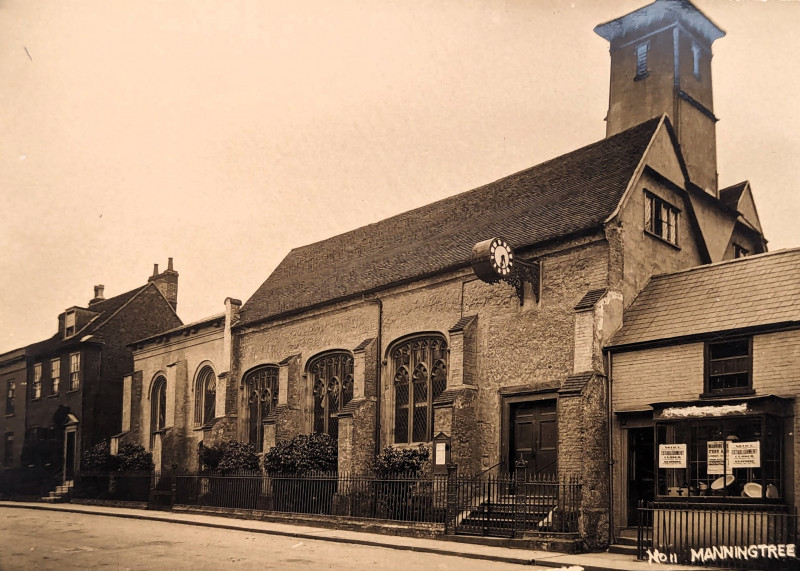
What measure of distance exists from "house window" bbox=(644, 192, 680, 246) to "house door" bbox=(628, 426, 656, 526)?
18.4ft

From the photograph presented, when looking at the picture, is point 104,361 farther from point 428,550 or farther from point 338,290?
point 428,550

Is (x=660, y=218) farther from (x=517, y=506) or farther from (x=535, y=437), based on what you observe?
(x=517, y=506)

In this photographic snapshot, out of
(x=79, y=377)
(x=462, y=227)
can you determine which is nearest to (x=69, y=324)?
(x=79, y=377)

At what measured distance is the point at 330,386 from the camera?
28.9 m

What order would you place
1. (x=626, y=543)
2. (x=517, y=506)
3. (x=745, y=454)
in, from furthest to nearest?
(x=517, y=506), (x=626, y=543), (x=745, y=454)

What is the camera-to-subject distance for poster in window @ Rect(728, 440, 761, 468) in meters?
15.5

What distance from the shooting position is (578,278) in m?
20.7

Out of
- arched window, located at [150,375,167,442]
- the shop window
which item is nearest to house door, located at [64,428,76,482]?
arched window, located at [150,375,167,442]

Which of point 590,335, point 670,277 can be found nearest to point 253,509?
point 590,335

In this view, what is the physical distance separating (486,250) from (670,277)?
15.7 feet

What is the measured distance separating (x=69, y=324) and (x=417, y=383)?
2256 centimetres

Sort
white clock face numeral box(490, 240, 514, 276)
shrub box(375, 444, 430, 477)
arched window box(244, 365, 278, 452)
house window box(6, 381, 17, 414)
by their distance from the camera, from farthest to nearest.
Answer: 1. house window box(6, 381, 17, 414)
2. arched window box(244, 365, 278, 452)
3. shrub box(375, 444, 430, 477)
4. white clock face numeral box(490, 240, 514, 276)

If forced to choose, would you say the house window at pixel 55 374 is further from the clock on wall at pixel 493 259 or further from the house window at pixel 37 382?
the clock on wall at pixel 493 259

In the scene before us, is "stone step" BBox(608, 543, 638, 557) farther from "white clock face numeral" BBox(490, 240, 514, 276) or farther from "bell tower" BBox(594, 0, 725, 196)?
"bell tower" BBox(594, 0, 725, 196)
